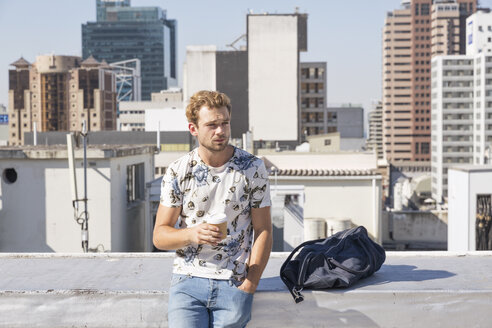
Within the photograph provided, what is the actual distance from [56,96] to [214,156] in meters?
160

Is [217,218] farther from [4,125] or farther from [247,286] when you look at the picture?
[4,125]

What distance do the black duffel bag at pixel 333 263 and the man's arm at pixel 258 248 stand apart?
0.30 meters

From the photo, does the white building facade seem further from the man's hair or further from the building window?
the man's hair

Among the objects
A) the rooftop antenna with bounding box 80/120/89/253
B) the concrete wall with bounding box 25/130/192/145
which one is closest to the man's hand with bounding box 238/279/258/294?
the rooftop antenna with bounding box 80/120/89/253

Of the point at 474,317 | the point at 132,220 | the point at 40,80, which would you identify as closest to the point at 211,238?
the point at 474,317

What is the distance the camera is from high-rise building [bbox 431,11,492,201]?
140 meters

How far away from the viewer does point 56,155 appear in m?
16.7

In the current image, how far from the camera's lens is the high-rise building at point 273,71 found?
66.1 m

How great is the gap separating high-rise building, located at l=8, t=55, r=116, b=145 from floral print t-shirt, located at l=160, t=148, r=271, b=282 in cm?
15578

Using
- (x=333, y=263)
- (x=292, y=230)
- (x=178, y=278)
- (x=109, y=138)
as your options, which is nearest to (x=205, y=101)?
(x=178, y=278)

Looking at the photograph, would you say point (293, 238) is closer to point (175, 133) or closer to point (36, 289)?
point (36, 289)

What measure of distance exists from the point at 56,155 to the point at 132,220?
3.18 meters

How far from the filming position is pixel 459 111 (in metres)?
146

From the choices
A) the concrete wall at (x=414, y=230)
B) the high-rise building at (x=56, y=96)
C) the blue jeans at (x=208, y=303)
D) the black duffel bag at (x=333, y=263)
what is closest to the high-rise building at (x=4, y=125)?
the high-rise building at (x=56, y=96)
